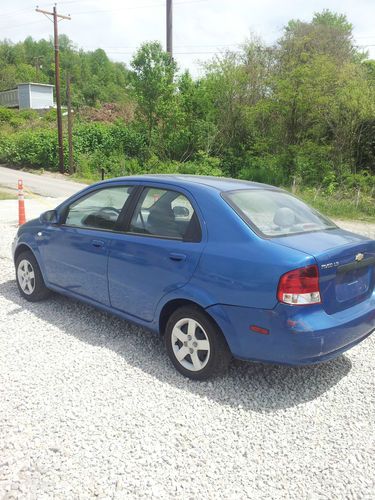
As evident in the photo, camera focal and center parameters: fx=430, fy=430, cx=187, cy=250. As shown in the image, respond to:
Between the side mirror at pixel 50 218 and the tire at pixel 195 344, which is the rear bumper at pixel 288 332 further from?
the side mirror at pixel 50 218

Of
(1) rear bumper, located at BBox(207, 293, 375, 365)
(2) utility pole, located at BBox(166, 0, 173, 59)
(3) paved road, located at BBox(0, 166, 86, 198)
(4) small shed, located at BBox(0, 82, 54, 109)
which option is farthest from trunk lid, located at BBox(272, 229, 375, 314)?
(4) small shed, located at BBox(0, 82, 54, 109)

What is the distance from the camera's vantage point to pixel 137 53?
2758cm

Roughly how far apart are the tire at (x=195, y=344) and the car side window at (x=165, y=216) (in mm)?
610

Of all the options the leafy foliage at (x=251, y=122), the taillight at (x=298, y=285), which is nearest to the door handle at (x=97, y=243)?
the taillight at (x=298, y=285)

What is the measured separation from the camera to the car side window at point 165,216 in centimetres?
341

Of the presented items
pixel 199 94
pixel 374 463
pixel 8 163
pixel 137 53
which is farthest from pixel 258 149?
pixel 374 463

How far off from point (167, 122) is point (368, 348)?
89.2ft

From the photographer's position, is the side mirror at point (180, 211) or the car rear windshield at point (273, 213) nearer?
the car rear windshield at point (273, 213)

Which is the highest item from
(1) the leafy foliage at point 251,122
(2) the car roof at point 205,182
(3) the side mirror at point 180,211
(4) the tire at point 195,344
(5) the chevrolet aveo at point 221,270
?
(1) the leafy foliage at point 251,122

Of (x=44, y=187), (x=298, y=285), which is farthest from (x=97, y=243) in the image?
(x=44, y=187)

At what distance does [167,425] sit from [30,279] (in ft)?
9.32

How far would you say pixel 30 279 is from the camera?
4.94 meters

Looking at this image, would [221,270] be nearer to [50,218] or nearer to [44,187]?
[50,218]

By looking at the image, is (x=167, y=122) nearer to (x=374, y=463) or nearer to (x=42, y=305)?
(x=42, y=305)
